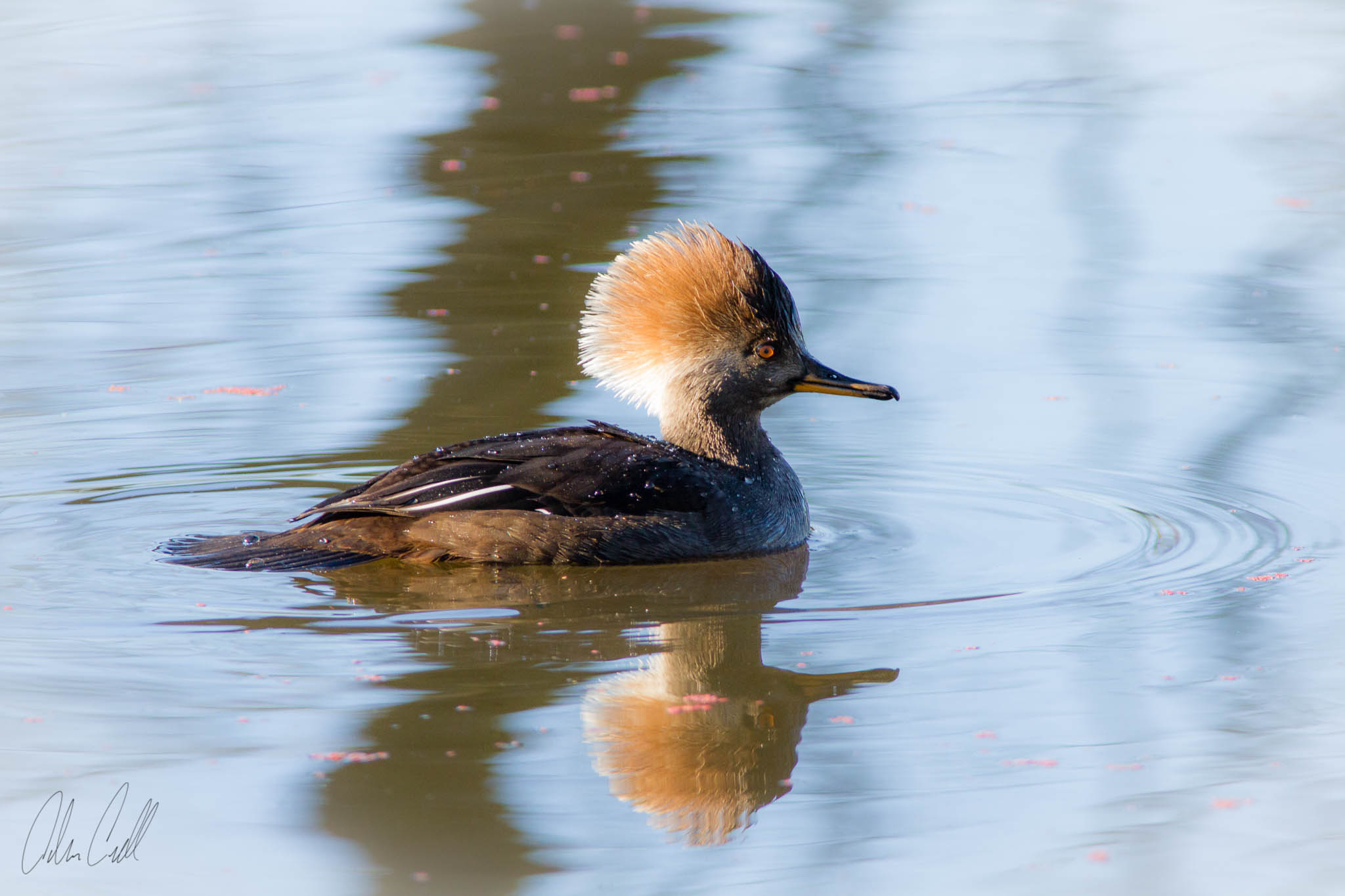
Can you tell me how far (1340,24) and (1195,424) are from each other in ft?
31.0

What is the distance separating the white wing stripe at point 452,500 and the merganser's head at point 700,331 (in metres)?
0.90

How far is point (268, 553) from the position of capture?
255 inches

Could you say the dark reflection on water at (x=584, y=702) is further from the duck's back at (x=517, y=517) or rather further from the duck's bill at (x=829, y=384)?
the duck's bill at (x=829, y=384)

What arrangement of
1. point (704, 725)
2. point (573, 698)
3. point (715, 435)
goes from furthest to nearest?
point (715, 435) < point (573, 698) < point (704, 725)

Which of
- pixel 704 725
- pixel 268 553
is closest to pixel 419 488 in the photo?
pixel 268 553

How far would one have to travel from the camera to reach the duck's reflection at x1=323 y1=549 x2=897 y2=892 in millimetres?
4422

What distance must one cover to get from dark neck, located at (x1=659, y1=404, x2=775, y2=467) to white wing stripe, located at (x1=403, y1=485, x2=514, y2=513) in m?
0.99

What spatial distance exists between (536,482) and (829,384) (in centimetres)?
149

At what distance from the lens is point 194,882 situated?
4.13m

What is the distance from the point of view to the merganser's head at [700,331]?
23.1 feet

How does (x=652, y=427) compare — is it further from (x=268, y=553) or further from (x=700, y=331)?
(x=268, y=553)

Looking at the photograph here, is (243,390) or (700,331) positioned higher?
(700,331)
